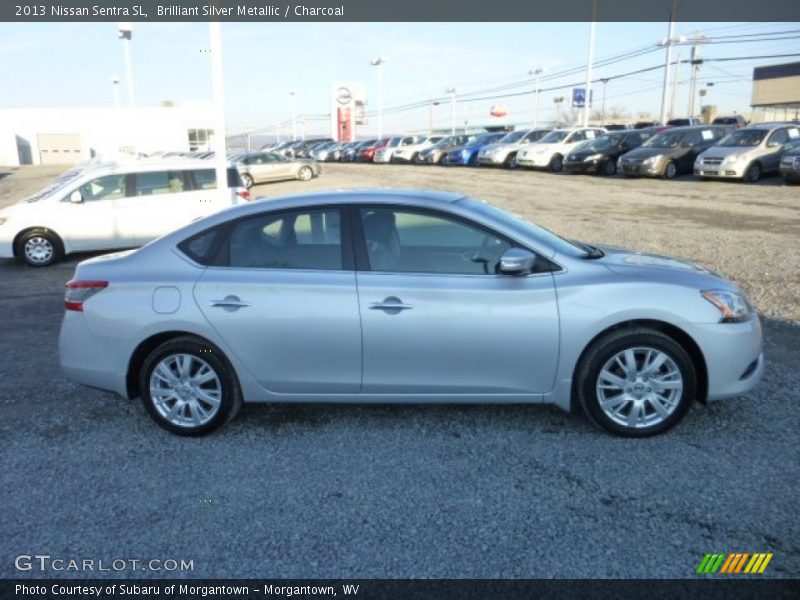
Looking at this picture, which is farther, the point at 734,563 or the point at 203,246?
the point at 203,246

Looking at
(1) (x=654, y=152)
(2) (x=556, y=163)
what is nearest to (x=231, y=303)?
(1) (x=654, y=152)

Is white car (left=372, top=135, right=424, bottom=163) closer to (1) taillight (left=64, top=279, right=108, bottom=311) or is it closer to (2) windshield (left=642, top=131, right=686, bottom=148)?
(2) windshield (left=642, top=131, right=686, bottom=148)

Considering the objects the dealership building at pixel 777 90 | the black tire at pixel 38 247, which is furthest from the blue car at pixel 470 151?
the dealership building at pixel 777 90

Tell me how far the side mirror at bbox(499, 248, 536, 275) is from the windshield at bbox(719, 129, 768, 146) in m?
19.7

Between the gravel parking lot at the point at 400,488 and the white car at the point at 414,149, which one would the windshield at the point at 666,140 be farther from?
the gravel parking lot at the point at 400,488

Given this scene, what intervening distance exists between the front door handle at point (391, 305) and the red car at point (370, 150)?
127ft

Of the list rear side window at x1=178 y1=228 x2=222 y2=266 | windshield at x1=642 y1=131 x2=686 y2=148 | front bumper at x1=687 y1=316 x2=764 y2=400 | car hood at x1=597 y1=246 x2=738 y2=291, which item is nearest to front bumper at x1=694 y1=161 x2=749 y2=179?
Result: windshield at x1=642 y1=131 x2=686 y2=148

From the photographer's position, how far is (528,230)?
4355mm

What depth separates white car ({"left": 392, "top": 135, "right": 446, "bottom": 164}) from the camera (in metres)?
39.3

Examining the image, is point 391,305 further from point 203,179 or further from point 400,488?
point 203,179

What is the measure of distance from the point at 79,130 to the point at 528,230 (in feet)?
264
